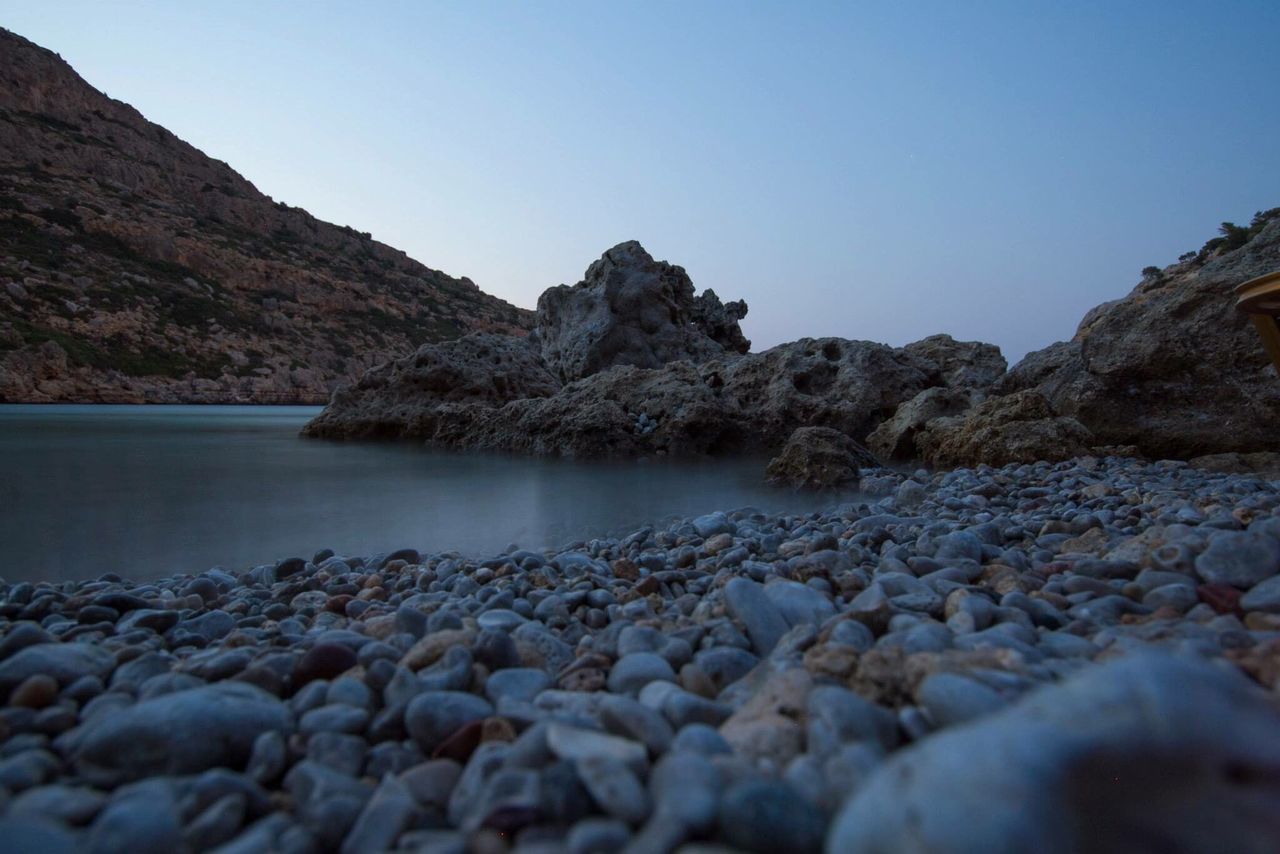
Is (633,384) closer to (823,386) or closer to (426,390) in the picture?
(823,386)

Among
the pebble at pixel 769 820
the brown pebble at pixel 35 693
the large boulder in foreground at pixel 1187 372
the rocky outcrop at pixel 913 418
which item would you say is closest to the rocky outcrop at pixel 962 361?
the rocky outcrop at pixel 913 418

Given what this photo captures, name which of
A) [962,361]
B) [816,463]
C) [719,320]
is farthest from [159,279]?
[816,463]

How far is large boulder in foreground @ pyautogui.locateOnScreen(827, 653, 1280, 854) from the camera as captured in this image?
0.65m

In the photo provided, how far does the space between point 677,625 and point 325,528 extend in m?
3.15

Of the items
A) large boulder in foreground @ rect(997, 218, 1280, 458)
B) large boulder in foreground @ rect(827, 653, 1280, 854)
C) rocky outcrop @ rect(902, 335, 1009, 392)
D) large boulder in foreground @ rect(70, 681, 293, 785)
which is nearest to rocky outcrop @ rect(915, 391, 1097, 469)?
large boulder in foreground @ rect(997, 218, 1280, 458)

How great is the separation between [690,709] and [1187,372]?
5.83 metres

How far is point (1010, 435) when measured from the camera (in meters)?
5.68

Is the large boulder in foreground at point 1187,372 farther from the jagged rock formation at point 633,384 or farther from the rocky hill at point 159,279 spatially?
the rocky hill at point 159,279

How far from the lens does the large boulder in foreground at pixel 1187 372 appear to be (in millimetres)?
5027

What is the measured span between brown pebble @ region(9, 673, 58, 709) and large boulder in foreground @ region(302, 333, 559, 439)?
9058mm

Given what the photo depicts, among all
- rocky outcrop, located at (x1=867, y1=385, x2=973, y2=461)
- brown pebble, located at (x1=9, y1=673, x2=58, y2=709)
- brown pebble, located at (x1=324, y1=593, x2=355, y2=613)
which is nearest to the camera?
brown pebble, located at (x1=9, y1=673, x2=58, y2=709)

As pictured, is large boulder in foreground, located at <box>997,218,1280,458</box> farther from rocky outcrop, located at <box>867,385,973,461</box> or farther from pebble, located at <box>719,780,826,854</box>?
pebble, located at <box>719,780,826,854</box>

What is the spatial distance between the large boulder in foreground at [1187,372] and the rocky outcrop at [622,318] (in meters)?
6.50

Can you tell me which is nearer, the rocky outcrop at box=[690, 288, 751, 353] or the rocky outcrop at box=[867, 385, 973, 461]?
the rocky outcrop at box=[867, 385, 973, 461]
